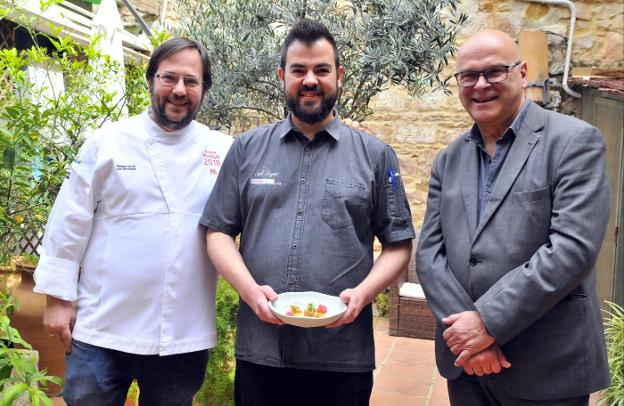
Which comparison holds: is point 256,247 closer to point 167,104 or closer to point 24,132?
point 167,104

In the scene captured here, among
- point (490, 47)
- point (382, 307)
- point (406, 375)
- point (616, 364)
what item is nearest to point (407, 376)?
point (406, 375)

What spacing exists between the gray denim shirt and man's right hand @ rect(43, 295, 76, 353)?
2.12 ft

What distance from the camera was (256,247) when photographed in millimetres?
2520

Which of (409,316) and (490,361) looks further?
(409,316)

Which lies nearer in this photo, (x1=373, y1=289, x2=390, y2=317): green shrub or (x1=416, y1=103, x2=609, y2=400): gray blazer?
(x1=416, y1=103, x2=609, y2=400): gray blazer

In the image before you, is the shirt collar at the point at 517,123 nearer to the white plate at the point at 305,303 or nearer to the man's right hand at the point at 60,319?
the white plate at the point at 305,303

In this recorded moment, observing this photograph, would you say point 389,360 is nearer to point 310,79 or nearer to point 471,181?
point 471,181

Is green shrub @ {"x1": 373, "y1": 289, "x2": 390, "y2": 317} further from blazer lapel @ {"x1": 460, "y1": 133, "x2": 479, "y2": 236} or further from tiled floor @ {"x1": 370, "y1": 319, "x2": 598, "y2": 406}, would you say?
blazer lapel @ {"x1": 460, "y1": 133, "x2": 479, "y2": 236}

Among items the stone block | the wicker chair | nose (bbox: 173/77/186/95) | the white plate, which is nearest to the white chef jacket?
nose (bbox: 173/77/186/95)

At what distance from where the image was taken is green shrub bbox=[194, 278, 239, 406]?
3.84 metres

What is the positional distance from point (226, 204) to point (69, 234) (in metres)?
0.62

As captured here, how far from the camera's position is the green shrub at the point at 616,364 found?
3.76m

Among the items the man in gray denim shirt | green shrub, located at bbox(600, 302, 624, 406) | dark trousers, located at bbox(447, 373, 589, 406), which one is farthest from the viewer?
green shrub, located at bbox(600, 302, 624, 406)

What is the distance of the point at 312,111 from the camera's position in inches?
99.6
